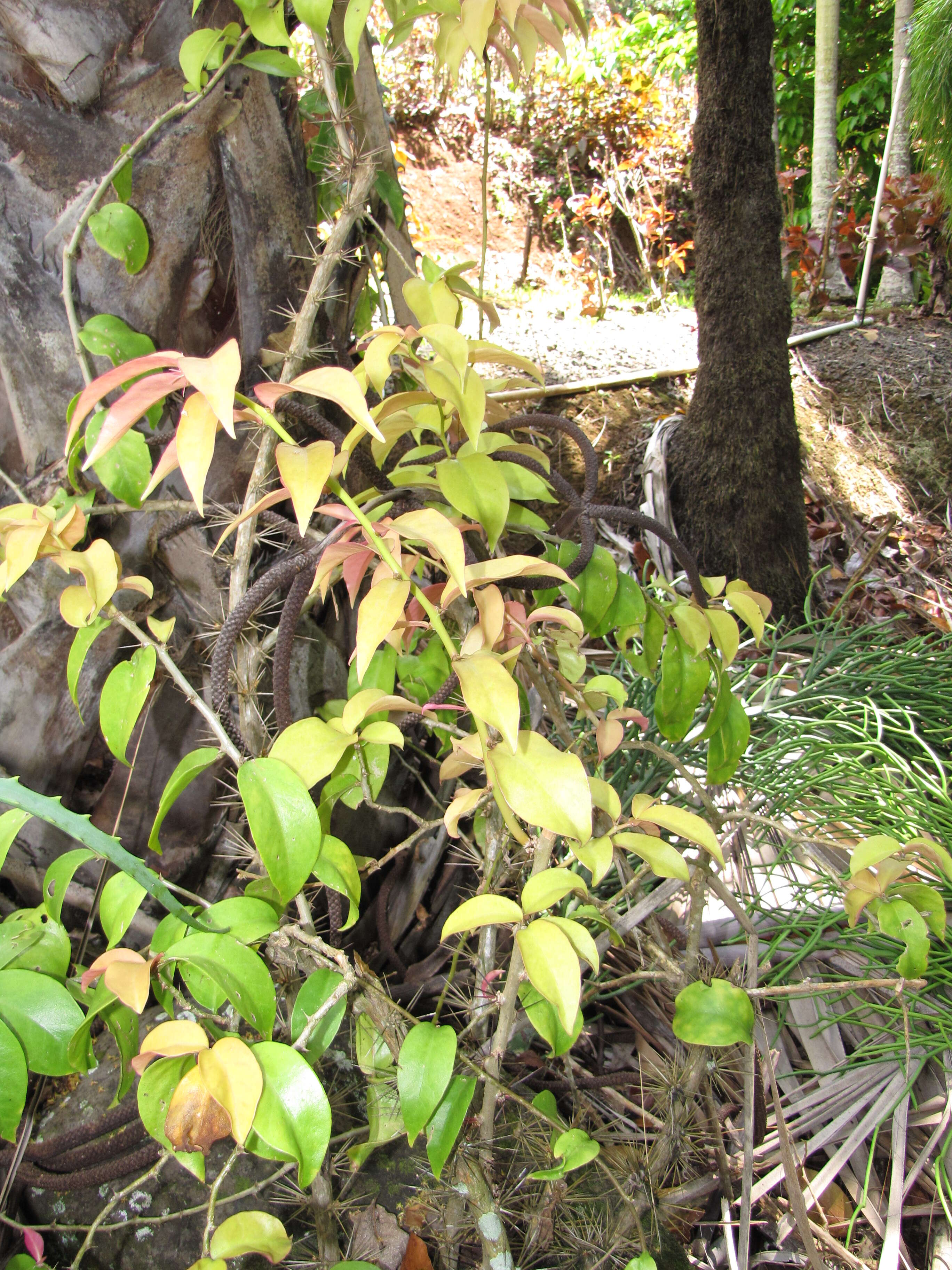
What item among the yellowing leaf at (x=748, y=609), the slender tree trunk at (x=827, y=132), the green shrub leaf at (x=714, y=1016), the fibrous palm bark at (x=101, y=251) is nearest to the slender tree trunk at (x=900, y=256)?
the slender tree trunk at (x=827, y=132)

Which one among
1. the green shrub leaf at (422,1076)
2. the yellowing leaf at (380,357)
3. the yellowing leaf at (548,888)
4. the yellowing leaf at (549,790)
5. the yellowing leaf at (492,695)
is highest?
the yellowing leaf at (380,357)

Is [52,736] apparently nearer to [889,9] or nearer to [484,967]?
[484,967]

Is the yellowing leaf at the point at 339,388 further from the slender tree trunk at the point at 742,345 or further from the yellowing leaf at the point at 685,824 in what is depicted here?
the slender tree trunk at the point at 742,345

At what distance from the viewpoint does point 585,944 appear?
0.47 m

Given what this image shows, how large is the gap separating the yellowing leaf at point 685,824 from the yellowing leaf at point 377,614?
218 millimetres

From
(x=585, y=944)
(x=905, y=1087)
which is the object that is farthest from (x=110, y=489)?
(x=905, y=1087)

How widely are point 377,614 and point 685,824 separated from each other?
245 millimetres

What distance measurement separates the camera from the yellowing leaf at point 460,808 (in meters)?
0.52

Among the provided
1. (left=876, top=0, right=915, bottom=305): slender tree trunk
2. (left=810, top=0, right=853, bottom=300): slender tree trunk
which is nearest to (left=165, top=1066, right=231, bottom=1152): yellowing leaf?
(left=876, top=0, right=915, bottom=305): slender tree trunk

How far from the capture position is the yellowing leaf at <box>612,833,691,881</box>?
0.51 m

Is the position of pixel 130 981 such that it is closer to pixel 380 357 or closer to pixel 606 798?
pixel 606 798

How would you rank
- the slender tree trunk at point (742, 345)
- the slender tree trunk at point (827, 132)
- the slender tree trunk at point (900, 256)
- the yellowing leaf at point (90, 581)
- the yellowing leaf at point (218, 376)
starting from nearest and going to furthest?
the yellowing leaf at point (218, 376) → the yellowing leaf at point (90, 581) → the slender tree trunk at point (742, 345) → the slender tree trunk at point (900, 256) → the slender tree trunk at point (827, 132)

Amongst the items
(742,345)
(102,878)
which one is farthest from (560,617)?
(742,345)


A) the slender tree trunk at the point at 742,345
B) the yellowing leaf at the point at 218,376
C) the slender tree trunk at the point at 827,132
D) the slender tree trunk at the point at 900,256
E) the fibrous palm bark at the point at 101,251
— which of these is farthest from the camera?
the slender tree trunk at the point at 827,132
